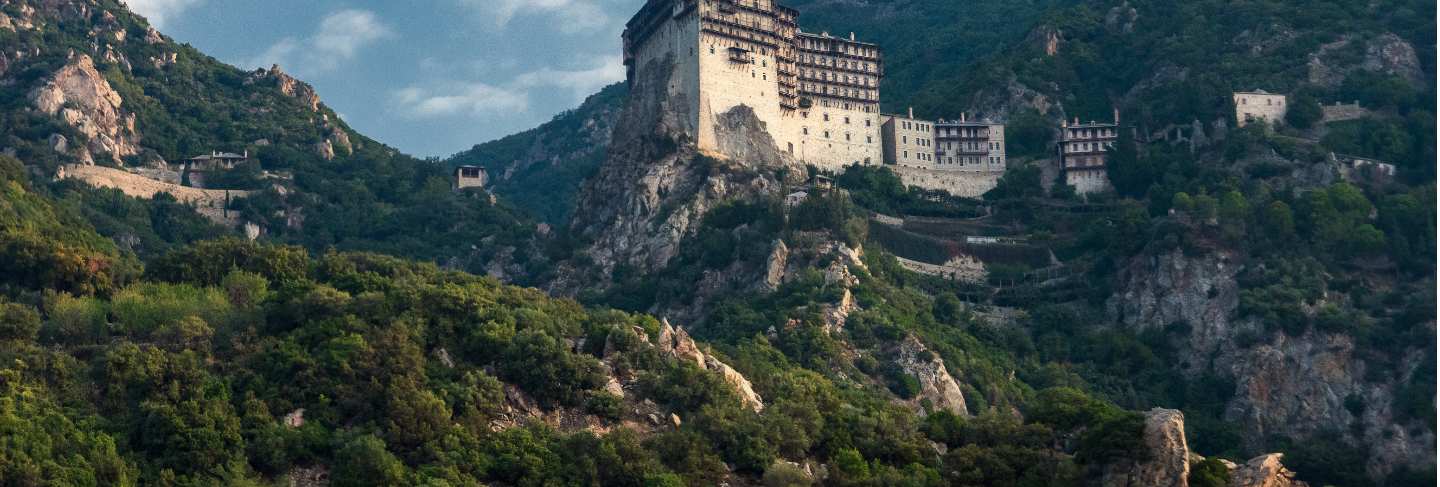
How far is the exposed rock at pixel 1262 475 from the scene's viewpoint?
208ft

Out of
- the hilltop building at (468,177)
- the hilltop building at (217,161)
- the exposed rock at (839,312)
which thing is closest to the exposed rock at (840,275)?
the exposed rock at (839,312)

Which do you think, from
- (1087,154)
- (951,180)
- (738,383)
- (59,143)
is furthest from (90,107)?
(738,383)

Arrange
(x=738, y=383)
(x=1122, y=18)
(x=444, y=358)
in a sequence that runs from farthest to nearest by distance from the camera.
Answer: (x=1122, y=18)
(x=738, y=383)
(x=444, y=358)

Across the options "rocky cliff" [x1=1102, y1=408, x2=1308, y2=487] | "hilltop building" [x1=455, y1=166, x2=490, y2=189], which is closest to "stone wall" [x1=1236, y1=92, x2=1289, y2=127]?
"hilltop building" [x1=455, y1=166, x2=490, y2=189]

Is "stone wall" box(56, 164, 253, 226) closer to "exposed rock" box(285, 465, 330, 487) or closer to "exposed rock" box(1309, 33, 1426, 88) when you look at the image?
"exposed rock" box(285, 465, 330, 487)

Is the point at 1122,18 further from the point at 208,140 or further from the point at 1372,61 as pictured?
the point at 208,140

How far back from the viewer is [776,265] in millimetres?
102938

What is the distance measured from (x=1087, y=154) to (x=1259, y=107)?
1044 centimetres

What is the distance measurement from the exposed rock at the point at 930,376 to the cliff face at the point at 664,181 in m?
18.0

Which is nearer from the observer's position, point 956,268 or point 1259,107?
point 956,268

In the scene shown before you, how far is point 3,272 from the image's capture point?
76.9m

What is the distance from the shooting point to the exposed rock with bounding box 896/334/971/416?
92438 mm

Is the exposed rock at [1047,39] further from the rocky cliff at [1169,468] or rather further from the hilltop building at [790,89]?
the rocky cliff at [1169,468]

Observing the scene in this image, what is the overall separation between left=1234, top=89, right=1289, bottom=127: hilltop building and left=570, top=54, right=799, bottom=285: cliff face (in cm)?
2769
